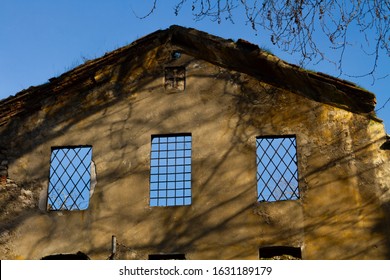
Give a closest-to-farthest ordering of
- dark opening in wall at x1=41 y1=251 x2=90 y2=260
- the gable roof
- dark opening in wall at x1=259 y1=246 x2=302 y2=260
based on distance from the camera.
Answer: dark opening in wall at x1=259 y1=246 x2=302 y2=260
dark opening in wall at x1=41 y1=251 x2=90 y2=260
the gable roof

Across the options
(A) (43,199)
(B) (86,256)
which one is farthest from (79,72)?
(B) (86,256)

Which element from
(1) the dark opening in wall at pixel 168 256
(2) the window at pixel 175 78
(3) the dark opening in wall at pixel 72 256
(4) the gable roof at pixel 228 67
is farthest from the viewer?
(2) the window at pixel 175 78

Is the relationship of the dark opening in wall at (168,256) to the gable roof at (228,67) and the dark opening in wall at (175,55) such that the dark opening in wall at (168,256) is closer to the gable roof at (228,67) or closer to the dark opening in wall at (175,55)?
the gable roof at (228,67)

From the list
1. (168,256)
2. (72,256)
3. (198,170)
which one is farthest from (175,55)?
(72,256)

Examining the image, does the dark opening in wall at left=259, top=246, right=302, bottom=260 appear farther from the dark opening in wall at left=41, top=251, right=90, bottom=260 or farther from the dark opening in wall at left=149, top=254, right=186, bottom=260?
the dark opening in wall at left=41, top=251, right=90, bottom=260

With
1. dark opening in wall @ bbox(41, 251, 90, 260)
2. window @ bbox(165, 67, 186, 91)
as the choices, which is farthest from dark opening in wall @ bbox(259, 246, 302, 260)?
window @ bbox(165, 67, 186, 91)

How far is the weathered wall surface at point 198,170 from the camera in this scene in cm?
1103

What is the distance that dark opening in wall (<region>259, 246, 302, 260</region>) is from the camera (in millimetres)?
10930

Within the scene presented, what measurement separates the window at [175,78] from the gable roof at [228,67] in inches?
16.5

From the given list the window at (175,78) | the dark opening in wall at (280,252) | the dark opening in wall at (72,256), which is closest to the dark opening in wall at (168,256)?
Result: the dark opening in wall at (72,256)

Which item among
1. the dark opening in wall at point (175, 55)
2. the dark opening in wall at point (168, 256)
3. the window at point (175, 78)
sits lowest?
the dark opening in wall at point (168, 256)

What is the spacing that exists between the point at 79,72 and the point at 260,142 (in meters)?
3.80

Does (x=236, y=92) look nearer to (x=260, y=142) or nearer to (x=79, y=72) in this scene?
(x=260, y=142)

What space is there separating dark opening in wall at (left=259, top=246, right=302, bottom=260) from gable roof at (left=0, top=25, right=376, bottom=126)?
2.72m
